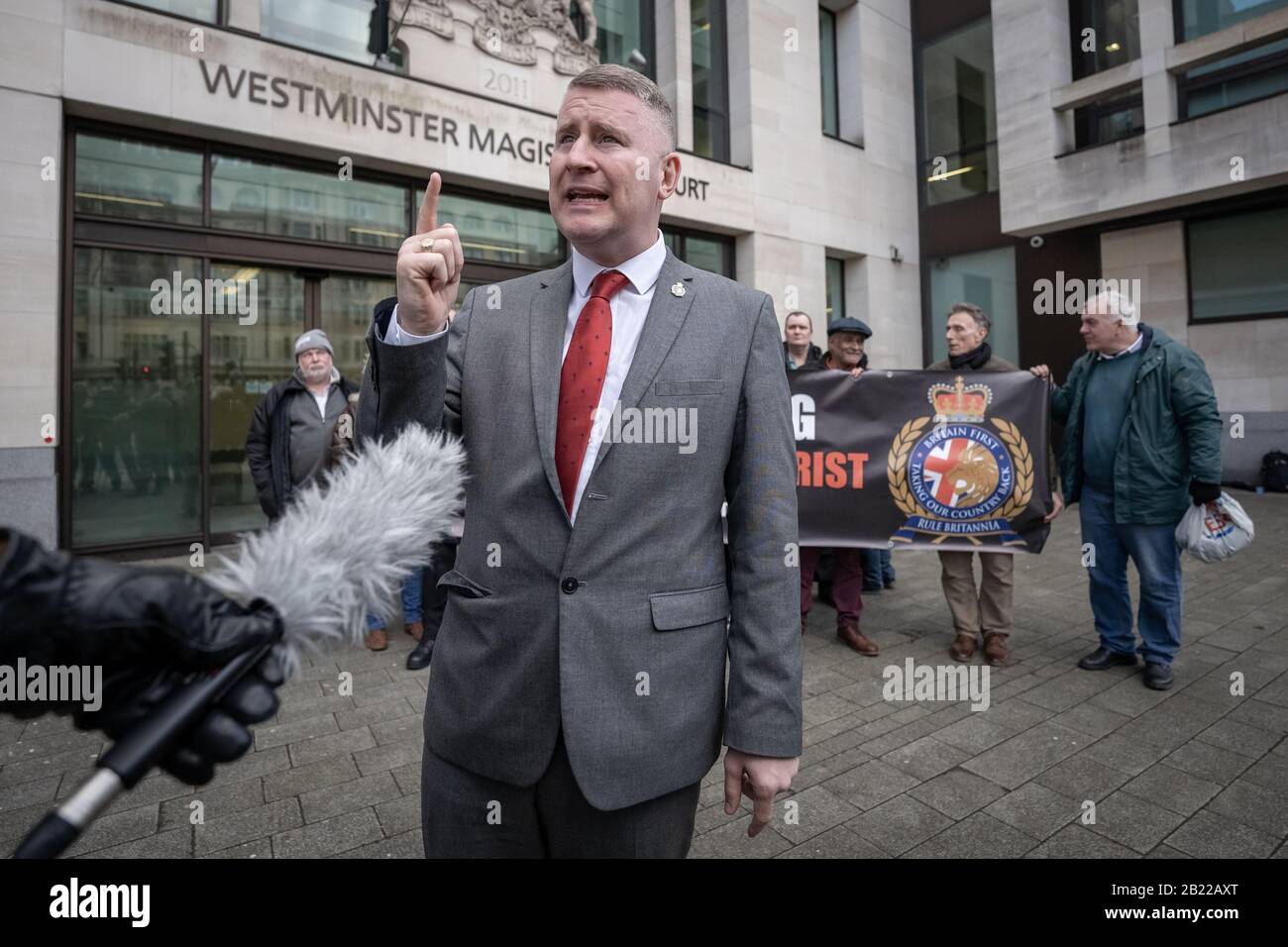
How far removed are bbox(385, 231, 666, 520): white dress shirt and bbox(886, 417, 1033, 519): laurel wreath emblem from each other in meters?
4.52

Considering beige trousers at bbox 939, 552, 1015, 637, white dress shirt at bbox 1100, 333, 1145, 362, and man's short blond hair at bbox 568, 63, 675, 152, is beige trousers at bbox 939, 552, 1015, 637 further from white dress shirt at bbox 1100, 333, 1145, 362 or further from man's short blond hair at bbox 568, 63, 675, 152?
man's short blond hair at bbox 568, 63, 675, 152

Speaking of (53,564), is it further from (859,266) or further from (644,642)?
(859,266)

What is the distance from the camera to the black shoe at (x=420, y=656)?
17.5 feet

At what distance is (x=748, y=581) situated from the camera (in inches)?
71.2

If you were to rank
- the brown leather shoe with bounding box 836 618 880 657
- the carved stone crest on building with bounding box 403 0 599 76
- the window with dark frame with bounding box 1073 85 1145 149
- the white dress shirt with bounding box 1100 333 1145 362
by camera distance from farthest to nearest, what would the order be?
1. the window with dark frame with bounding box 1073 85 1145 149
2. the carved stone crest on building with bounding box 403 0 599 76
3. the brown leather shoe with bounding box 836 618 880 657
4. the white dress shirt with bounding box 1100 333 1145 362

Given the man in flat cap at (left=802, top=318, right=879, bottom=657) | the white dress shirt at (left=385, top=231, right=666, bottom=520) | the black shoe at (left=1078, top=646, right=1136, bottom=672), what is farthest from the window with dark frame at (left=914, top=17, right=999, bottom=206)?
the white dress shirt at (left=385, top=231, right=666, bottom=520)

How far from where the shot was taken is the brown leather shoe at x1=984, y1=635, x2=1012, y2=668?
5.35 meters

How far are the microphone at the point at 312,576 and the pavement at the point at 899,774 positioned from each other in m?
1.89

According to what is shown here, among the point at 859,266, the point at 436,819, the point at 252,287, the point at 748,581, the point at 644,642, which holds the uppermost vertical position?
the point at 859,266

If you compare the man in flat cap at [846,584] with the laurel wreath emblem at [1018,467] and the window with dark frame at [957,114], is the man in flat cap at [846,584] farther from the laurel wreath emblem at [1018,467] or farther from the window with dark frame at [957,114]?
the window with dark frame at [957,114]

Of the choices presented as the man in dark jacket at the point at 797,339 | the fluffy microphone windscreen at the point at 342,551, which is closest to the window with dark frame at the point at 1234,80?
the man in dark jacket at the point at 797,339
